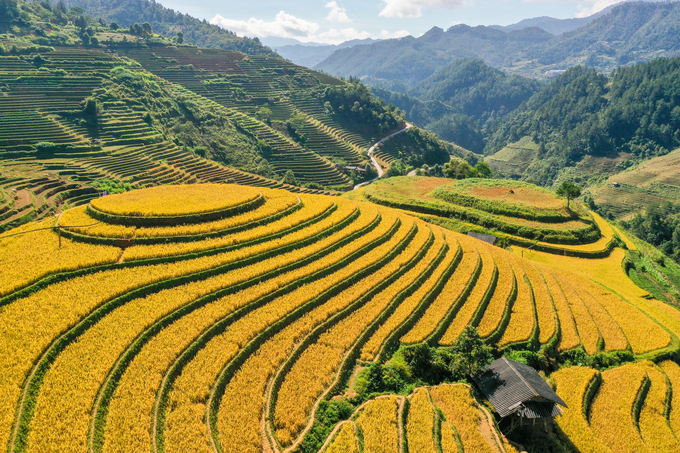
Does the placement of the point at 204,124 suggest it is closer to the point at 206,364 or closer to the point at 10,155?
the point at 10,155

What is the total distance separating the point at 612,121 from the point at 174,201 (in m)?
158

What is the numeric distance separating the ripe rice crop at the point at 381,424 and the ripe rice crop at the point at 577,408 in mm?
9306

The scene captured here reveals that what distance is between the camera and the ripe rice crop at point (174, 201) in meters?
25.8

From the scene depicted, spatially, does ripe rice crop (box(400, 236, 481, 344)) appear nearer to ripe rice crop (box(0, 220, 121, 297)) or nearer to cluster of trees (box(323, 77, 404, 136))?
ripe rice crop (box(0, 220, 121, 297))

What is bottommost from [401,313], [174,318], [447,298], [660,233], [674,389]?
[674,389]

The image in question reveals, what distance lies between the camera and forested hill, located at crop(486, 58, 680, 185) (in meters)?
117

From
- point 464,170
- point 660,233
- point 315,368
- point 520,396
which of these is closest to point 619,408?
point 520,396

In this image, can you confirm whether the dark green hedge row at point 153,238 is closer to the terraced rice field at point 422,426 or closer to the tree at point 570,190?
the terraced rice field at point 422,426

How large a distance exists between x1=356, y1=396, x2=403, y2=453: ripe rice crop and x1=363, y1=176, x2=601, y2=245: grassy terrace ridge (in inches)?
1356

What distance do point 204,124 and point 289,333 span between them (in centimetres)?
7946

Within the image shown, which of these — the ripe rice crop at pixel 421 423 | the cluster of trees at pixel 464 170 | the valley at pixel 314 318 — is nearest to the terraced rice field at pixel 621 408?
the valley at pixel 314 318

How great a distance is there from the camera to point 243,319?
63.1 feet

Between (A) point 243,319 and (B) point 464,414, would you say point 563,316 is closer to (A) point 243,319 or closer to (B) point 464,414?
(B) point 464,414

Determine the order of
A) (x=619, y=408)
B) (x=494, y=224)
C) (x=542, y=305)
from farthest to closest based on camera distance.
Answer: (x=494, y=224)
(x=542, y=305)
(x=619, y=408)
